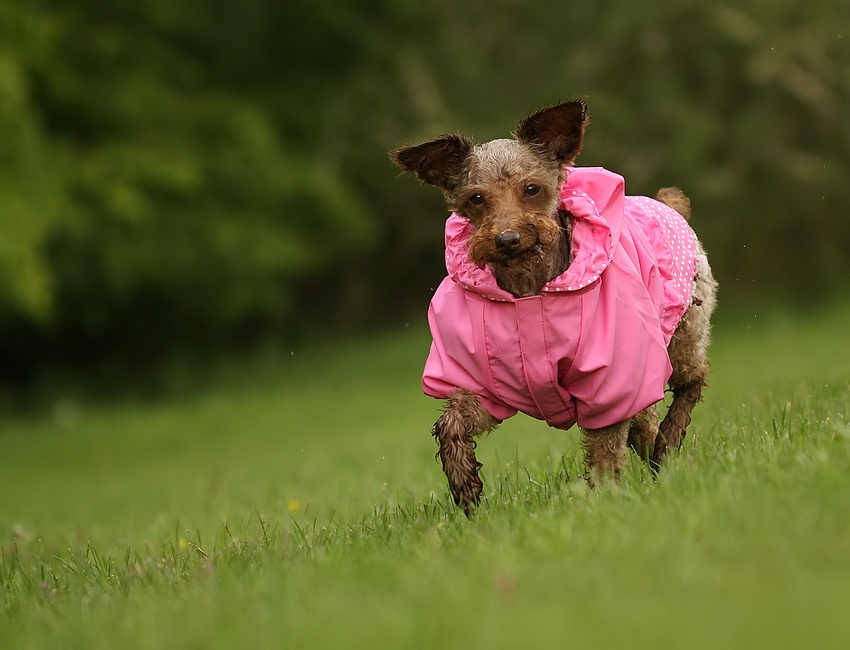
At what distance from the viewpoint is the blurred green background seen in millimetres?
16266

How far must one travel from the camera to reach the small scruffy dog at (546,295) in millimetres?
5102

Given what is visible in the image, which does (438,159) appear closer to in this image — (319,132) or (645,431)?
(645,431)

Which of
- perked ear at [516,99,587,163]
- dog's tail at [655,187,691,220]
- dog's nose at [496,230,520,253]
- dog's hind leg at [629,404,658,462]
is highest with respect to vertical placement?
perked ear at [516,99,587,163]

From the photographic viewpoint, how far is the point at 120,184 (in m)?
15.9

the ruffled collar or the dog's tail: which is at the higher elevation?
the dog's tail

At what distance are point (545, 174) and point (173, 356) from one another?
1475 cm

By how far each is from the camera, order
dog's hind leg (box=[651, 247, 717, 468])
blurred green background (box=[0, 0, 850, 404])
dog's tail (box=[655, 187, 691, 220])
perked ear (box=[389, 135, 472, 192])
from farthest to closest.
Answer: blurred green background (box=[0, 0, 850, 404])
dog's tail (box=[655, 187, 691, 220])
dog's hind leg (box=[651, 247, 717, 468])
perked ear (box=[389, 135, 472, 192])

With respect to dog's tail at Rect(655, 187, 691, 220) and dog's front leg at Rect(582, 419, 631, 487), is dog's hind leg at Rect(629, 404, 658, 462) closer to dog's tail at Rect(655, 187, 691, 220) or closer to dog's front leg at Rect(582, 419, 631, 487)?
dog's front leg at Rect(582, 419, 631, 487)

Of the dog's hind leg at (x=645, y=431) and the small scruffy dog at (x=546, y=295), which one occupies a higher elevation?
the small scruffy dog at (x=546, y=295)

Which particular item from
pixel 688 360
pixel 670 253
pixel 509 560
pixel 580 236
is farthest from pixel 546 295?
pixel 509 560

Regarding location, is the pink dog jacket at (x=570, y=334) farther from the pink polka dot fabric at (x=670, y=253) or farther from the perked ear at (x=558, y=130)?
the perked ear at (x=558, y=130)

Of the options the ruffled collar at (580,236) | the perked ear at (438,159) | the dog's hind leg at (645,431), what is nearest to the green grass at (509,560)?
the dog's hind leg at (645,431)

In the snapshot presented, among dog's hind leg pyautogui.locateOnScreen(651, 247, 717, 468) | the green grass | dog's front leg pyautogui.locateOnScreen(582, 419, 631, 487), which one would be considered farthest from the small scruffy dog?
the green grass

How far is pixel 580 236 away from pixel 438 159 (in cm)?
83
